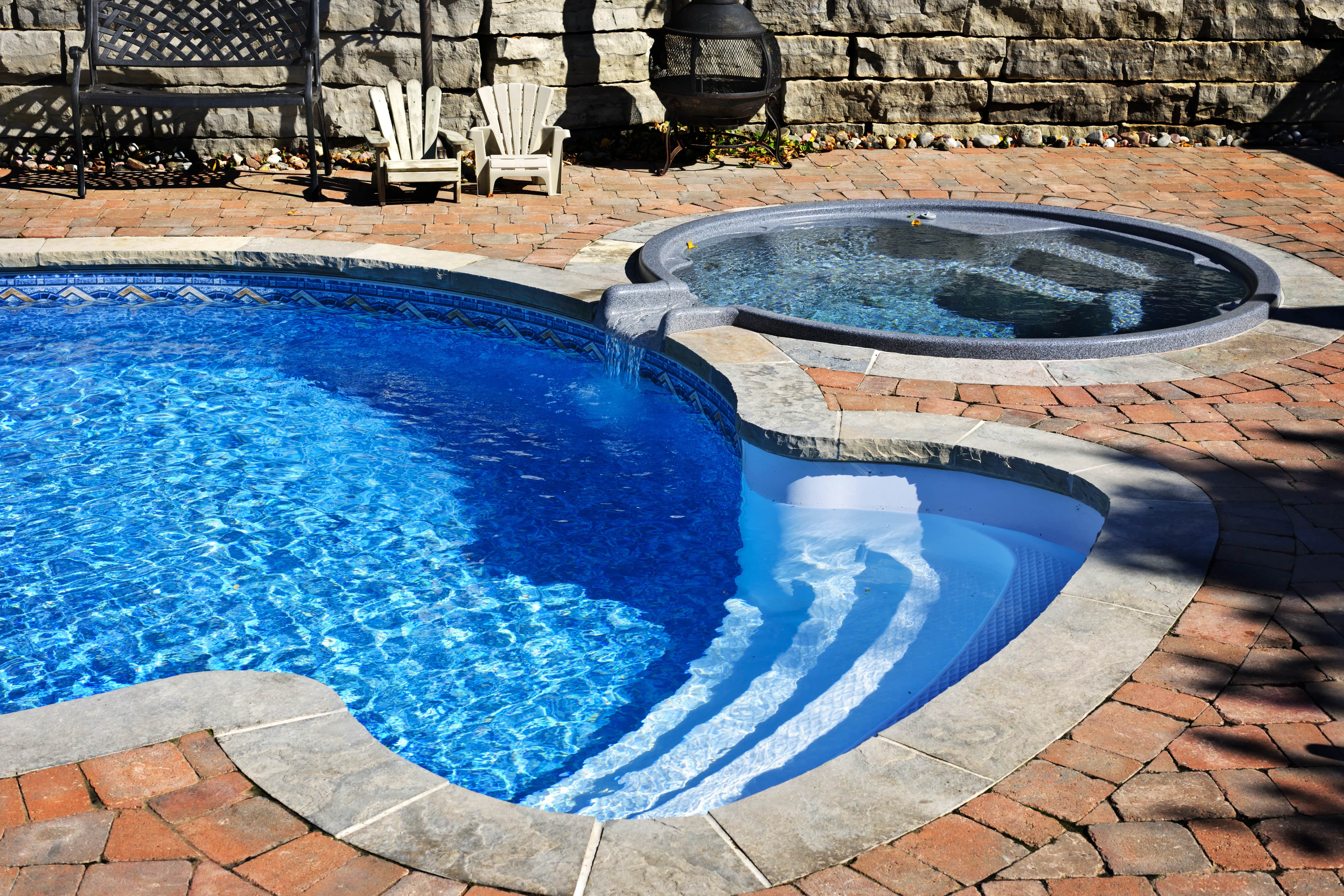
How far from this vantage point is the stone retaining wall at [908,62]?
801 centimetres

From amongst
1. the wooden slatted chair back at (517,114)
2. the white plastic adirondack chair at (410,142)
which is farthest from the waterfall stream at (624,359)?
the wooden slatted chair back at (517,114)

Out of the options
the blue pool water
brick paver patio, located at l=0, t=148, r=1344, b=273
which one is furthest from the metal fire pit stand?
the blue pool water

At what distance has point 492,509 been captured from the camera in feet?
13.6

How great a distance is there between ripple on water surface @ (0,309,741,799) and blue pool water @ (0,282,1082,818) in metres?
0.01

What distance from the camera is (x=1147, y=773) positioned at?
2289mm

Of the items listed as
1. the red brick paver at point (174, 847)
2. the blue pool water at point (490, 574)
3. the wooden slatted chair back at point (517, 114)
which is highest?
the wooden slatted chair back at point (517, 114)

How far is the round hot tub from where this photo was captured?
4.88 meters

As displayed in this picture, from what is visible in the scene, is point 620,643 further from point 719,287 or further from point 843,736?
point 719,287

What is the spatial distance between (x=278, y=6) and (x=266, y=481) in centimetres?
466

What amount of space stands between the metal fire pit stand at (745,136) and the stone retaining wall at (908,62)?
0.12 metres

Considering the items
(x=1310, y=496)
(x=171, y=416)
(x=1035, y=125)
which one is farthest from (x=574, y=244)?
(x=1035, y=125)

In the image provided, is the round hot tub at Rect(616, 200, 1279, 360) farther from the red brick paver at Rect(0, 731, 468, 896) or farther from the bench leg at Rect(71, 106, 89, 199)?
the bench leg at Rect(71, 106, 89, 199)

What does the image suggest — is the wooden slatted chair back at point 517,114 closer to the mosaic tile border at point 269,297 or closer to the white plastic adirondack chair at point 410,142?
the white plastic adirondack chair at point 410,142

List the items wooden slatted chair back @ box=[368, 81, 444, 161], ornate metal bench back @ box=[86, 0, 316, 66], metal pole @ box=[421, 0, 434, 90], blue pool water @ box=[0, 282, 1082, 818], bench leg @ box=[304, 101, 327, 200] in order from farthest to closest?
metal pole @ box=[421, 0, 434, 90]
ornate metal bench back @ box=[86, 0, 316, 66]
wooden slatted chair back @ box=[368, 81, 444, 161]
bench leg @ box=[304, 101, 327, 200]
blue pool water @ box=[0, 282, 1082, 818]
